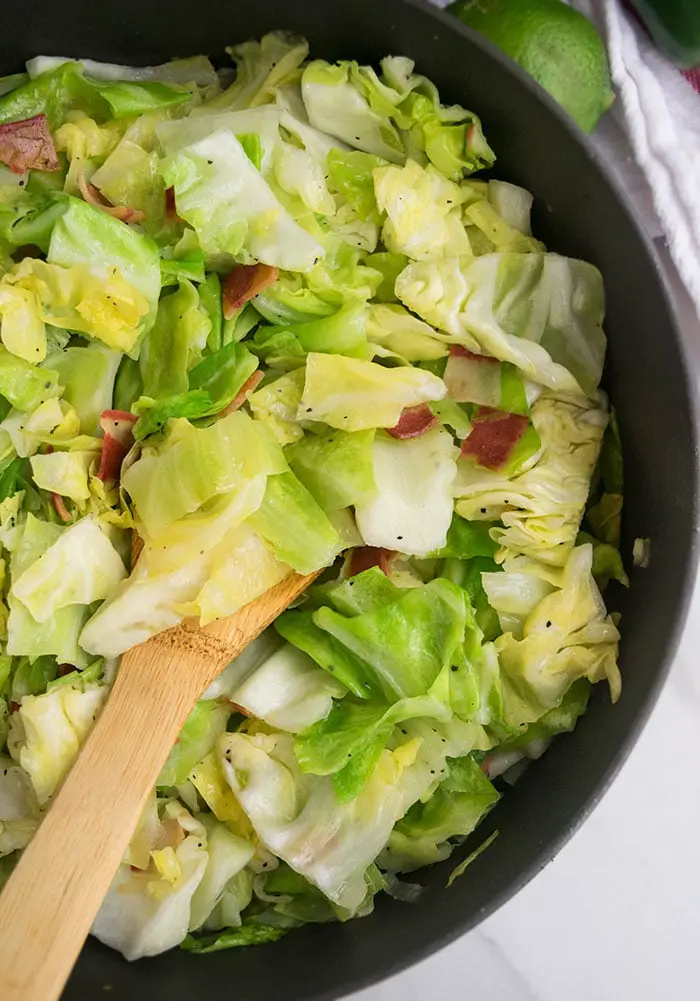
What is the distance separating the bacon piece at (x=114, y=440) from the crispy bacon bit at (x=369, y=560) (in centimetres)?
29

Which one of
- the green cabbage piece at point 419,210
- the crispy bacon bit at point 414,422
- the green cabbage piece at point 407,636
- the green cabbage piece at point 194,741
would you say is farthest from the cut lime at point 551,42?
the green cabbage piece at point 194,741

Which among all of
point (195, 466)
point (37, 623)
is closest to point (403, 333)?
point (195, 466)

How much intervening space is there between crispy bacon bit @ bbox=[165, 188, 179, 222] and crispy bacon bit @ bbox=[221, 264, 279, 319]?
88mm

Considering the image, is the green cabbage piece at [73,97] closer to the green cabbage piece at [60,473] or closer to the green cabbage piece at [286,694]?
the green cabbage piece at [60,473]

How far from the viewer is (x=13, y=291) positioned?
3.45ft

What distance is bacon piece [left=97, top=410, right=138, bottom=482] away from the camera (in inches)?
42.9

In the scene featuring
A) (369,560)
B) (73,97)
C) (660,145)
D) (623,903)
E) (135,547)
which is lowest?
(623,903)

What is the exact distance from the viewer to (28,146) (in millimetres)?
1122

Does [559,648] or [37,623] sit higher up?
[559,648]

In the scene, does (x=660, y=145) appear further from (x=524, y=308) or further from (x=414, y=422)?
(x=414, y=422)

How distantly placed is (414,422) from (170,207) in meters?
0.37

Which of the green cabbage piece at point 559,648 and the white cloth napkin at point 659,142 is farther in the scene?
the white cloth napkin at point 659,142

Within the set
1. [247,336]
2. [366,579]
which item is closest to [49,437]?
[247,336]

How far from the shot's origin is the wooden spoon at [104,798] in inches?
38.1
